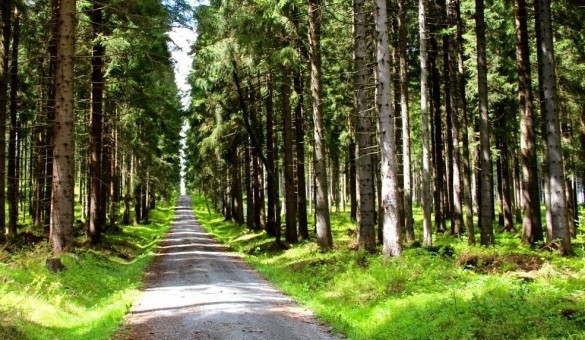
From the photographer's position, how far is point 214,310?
10.0 meters

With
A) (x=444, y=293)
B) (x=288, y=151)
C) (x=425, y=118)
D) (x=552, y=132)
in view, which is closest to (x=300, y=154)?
(x=288, y=151)

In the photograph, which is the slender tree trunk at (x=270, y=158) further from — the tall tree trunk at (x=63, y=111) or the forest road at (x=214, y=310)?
the tall tree trunk at (x=63, y=111)

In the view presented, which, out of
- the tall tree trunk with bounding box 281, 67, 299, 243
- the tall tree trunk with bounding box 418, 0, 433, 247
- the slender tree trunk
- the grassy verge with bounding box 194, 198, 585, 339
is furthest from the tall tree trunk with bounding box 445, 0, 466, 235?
the slender tree trunk

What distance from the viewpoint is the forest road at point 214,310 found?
8.25 m

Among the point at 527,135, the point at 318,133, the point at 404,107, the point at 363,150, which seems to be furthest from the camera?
the point at 404,107

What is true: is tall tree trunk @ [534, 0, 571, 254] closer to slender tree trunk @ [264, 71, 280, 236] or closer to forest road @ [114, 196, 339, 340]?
forest road @ [114, 196, 339, 340]

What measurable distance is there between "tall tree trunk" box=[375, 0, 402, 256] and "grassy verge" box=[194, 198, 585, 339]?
61 cm

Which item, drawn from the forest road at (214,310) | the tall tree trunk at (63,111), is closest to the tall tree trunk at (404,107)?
the forest road at (214,310)

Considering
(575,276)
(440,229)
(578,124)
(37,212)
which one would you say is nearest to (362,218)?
(575,276)

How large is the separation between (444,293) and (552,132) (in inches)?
285

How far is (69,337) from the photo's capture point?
8008 millimetres

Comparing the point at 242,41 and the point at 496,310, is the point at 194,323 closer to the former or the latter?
the point at 496,310

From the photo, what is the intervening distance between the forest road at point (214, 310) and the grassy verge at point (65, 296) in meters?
0.50

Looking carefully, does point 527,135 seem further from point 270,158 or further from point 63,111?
point 63,111
